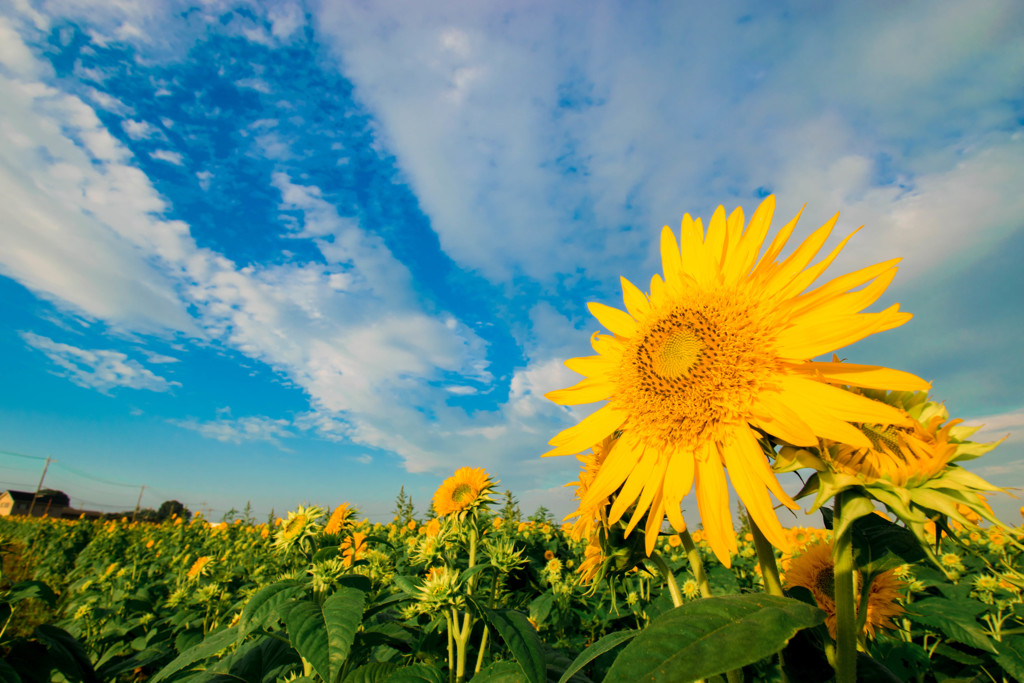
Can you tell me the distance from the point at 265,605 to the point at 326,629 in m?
0.44

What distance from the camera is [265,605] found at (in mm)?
2201

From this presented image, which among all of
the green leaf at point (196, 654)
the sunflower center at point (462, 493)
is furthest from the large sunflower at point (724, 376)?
the sunflower center at point (462, 493)

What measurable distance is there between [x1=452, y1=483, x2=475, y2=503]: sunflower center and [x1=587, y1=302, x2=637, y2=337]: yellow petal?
229 cm

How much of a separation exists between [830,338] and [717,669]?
0.84 meters

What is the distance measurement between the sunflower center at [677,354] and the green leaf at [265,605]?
2.11 m

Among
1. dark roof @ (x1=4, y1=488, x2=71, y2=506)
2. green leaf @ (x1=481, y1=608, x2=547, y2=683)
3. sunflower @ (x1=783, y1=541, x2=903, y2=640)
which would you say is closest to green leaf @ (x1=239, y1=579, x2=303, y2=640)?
green leaf @ (x1=481, y1=608, x2=547, y2=683)

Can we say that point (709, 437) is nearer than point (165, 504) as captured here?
Yes

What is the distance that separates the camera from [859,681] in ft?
3.77

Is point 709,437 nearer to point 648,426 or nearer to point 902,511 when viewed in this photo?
point 648,426

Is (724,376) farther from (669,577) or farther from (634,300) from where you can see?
(669,577)

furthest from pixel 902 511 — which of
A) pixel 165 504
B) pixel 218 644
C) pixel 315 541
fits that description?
pixel 165 504

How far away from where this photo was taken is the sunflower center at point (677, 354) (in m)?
1.44

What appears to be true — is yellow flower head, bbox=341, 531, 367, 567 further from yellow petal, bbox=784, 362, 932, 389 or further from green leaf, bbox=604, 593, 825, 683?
yellow petal, bbox=784, 362, 932, 389

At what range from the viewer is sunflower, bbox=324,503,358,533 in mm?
3209
